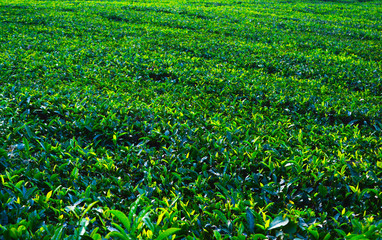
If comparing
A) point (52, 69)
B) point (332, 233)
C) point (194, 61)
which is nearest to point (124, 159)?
point (332, 233)

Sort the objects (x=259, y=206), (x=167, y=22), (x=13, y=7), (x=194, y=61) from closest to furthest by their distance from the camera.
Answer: (x=259, y=206)
(x=194, y=61)
(x=167, y=22)
(x=13, y=7)

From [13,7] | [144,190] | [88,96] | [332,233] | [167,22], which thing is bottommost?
[332,233]

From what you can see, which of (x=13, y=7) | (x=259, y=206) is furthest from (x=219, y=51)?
(x=13, y=7)

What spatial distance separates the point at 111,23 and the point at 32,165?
902 cm

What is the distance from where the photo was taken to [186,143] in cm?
332

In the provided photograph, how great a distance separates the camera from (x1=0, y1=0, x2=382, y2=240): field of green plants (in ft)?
7.15

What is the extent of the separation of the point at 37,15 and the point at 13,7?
10.3 feet

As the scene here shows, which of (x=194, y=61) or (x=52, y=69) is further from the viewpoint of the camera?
(x=194, y=61)

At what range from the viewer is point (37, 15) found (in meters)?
10.9

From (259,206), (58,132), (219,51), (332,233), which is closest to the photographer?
(332,233)

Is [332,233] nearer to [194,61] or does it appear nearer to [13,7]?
[194,61]

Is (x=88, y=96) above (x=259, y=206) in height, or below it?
above

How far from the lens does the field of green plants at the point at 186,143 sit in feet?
7.15

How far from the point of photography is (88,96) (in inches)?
170
